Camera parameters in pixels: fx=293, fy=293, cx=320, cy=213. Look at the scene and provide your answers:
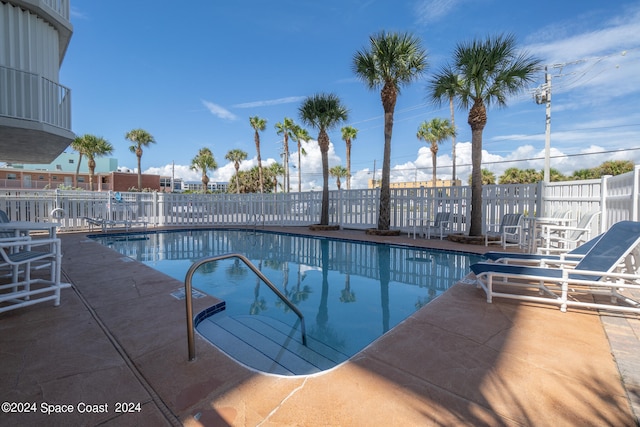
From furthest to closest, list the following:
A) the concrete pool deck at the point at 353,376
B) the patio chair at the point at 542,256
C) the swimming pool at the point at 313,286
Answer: the patio chair at the point at 542,256
the swimming pool at the point at 313,286
the concrete pool deck at the point at 353,376

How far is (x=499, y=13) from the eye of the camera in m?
10.1

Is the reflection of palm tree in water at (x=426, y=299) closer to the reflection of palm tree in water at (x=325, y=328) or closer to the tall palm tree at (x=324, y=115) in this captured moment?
the reflection of palm tree in water at (x=325, y=328)

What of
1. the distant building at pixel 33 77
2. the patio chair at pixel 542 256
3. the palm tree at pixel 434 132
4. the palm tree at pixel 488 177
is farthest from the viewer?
the palm tree at pixel 488 177

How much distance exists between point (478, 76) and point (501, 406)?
9.41 m

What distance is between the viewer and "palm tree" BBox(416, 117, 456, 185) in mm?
24922

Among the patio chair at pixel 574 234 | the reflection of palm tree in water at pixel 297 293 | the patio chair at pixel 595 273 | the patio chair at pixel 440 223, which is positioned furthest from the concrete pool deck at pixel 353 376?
the patio chair at pixel 440 223

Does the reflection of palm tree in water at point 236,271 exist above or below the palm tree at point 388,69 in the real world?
below

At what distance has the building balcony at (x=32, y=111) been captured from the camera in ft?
20.5

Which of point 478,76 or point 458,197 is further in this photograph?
point 458,197

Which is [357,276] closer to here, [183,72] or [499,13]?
[499,13]

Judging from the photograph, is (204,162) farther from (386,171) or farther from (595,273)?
(595,273)

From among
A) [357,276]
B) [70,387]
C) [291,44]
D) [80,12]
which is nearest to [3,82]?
[80,12]

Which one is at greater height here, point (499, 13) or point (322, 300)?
point (499, 13)

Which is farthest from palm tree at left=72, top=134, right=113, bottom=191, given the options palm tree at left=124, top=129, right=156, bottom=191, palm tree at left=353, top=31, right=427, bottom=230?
palm tree at left=353, top=31, right=427, bottom=230
